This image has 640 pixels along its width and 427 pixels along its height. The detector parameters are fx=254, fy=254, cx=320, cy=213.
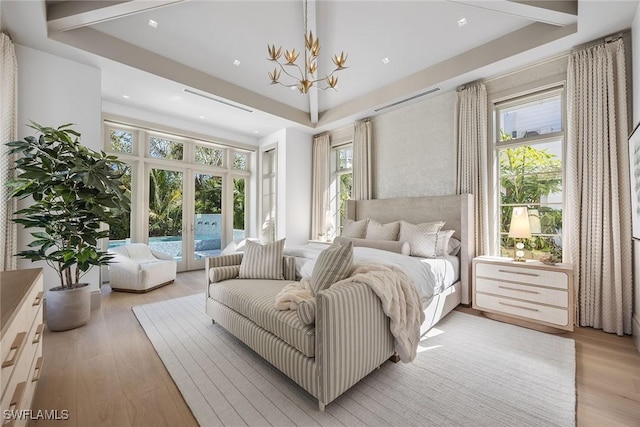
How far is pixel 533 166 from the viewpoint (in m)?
3.29

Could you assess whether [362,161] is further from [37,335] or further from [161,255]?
[37,335]

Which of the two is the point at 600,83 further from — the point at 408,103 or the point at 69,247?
the point at 69,247

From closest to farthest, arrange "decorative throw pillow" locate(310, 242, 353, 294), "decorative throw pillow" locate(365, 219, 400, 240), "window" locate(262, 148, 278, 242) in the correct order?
"decorative throw pillow" locate(310, 242, 353, 294)
"decorative throw pillow" locate(365, 219, 400, 240)
"window" locate(262, 148, 278, 242)

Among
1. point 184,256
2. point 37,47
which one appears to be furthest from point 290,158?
point 37,47

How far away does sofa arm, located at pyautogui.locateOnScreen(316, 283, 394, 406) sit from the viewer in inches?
58.1

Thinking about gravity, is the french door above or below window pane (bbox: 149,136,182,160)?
below

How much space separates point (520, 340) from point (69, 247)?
4.62m

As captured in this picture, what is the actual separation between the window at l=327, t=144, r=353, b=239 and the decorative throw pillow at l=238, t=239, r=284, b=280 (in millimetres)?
2774

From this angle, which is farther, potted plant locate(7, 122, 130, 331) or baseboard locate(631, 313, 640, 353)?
potted plant locate(7, 122, 130, 331)

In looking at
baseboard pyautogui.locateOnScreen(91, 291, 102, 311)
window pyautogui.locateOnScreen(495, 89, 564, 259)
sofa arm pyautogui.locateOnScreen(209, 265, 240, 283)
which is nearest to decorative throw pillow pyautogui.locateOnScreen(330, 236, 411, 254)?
sofa arm pyautogui.locateOnScreen(209, 265, 240, 283)

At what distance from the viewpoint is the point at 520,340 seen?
242 centimetres

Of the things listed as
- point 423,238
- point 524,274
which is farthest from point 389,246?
point 524,274

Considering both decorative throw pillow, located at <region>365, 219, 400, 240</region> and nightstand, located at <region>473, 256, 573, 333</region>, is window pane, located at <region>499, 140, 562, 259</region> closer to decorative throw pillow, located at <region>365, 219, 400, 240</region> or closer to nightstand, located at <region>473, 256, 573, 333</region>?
nightstand, located at <region>473, 256, 573, 333</region>

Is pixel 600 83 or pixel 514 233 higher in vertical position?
pixel 600 83
